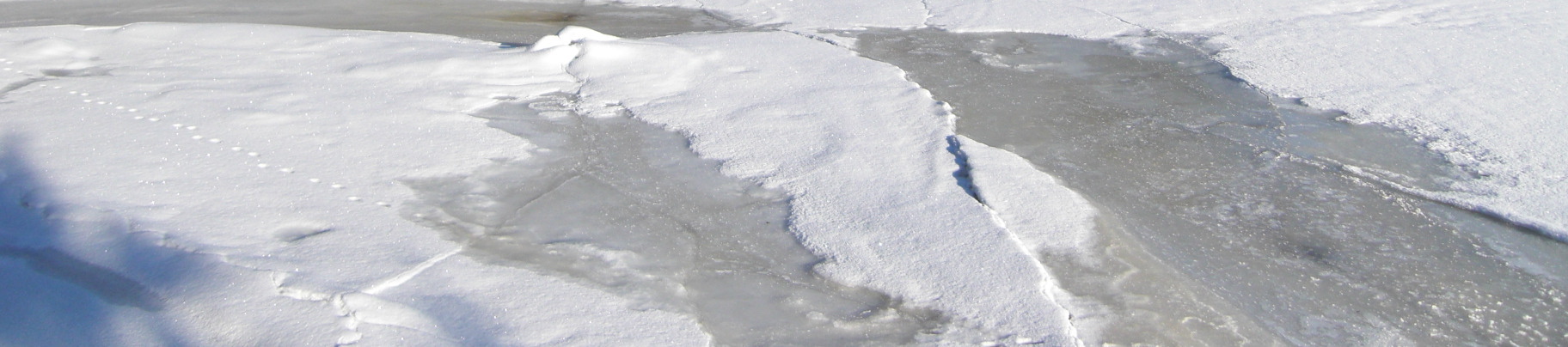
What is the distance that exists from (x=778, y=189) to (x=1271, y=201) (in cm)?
173

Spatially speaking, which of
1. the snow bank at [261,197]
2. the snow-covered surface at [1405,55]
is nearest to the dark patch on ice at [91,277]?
the snow bank at [261,197]

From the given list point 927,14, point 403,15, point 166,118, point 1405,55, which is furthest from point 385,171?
point 1405,55

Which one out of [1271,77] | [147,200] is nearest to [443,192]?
[147,200]

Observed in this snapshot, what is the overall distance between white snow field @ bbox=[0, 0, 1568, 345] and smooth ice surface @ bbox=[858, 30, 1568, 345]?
2 cm

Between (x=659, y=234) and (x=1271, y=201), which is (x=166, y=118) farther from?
(x=1271, y=201)

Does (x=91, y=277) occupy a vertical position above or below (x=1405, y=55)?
above

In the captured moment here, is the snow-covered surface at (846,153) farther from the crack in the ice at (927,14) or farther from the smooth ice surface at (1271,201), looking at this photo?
the crack in the ice at (927,14)

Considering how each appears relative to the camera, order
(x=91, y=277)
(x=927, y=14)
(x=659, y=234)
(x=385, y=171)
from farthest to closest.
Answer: (x=927, y=14) → (x=385, y=171) → (x=659, y=234) → (x=91, y=277)

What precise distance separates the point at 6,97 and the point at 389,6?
11.1 feet

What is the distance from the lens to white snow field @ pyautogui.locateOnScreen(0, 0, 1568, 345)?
2.82m

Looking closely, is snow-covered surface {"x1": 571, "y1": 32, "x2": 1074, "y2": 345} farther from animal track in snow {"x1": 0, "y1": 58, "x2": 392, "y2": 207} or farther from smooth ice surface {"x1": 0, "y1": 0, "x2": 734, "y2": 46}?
animal track in snow {"x1": 0, "y1": 58, "x2": 392, "y2": 207}

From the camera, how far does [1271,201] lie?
3779mm

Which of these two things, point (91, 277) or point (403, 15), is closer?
point (91, 277)

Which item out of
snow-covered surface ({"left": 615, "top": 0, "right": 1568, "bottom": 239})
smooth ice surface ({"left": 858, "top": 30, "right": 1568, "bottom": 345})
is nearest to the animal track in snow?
smooth ice surface ({"left": 858, "top": 30, "right": 1568, "bottom": 345})
